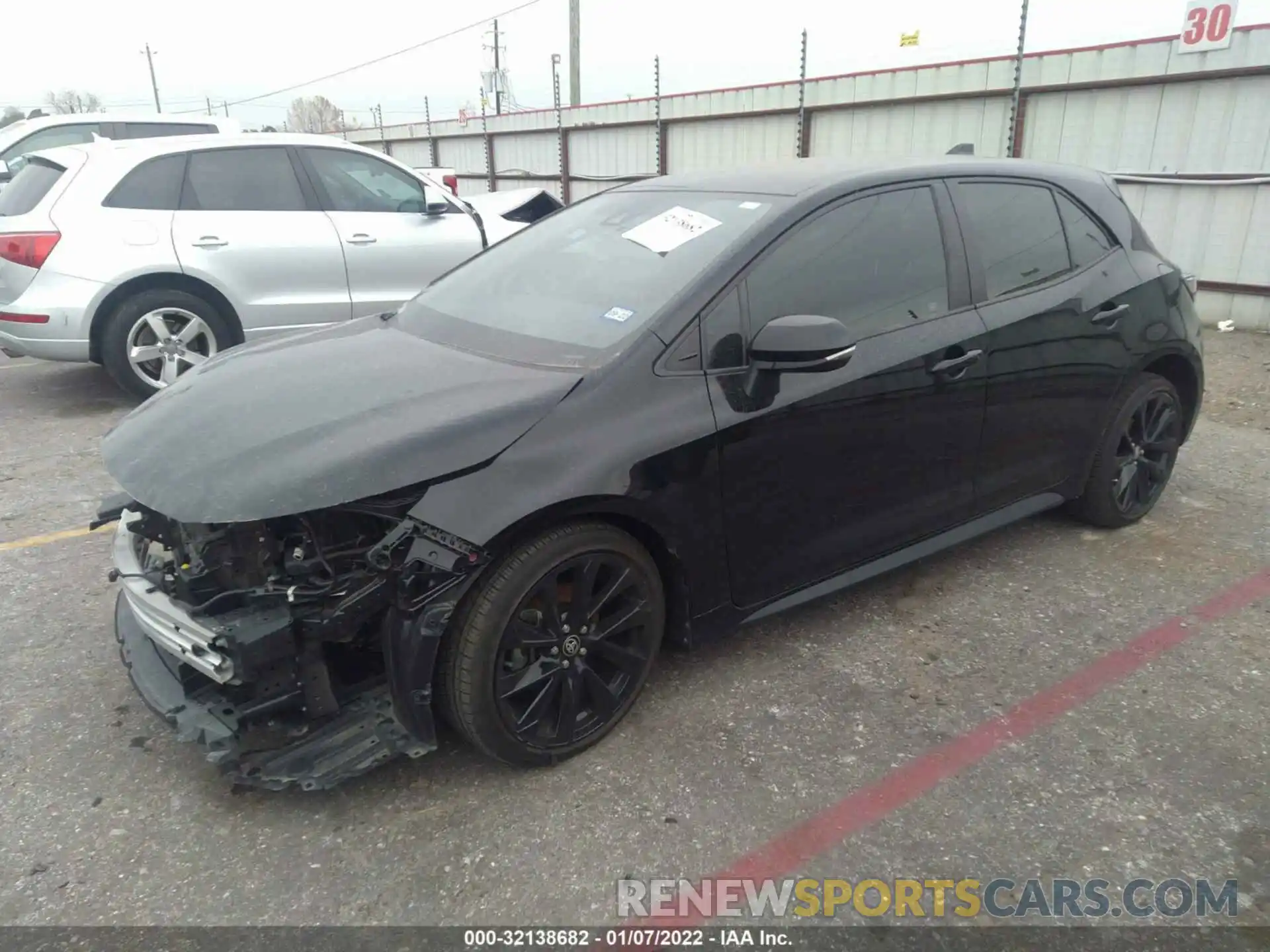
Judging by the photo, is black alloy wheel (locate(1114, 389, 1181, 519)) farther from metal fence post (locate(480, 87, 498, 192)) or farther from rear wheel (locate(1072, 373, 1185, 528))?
metal fence post (locate(480, 87, 498, 192))

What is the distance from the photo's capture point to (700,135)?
13039 millimetres

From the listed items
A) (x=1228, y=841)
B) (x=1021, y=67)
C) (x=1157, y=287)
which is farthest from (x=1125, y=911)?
(x=1021, y=67)

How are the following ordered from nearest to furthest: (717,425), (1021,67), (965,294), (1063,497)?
(717,425), (965,294), (1063,497), (1021,67)

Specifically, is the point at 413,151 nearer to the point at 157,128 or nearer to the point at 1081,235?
the point at 157,128

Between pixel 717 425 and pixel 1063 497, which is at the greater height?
pixel 717 425

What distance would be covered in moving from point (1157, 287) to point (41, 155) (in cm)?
690

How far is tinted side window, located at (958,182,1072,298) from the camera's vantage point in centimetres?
338

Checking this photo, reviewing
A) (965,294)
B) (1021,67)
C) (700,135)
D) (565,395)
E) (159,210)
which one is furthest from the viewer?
(700,135)

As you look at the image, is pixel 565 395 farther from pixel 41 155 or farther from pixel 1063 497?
pixel 41 155

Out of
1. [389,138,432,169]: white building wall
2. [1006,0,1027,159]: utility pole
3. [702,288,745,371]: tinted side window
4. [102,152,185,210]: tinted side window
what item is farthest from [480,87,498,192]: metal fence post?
[702,288,745,371]: tinted side window

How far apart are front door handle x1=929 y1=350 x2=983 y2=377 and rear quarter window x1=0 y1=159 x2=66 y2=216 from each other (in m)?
5.73

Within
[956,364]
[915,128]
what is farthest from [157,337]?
[915,128]

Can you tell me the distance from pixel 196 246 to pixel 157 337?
0.66m

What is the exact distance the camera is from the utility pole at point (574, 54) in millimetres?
22141
